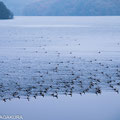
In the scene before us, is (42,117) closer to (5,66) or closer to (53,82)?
(53,82)

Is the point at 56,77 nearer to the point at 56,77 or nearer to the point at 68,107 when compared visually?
the point at 56,77

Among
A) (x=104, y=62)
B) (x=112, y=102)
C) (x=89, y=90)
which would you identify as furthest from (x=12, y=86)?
(x=104, y=62)

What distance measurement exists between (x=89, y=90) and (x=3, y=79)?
7.44 meters

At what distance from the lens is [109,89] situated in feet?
84.6

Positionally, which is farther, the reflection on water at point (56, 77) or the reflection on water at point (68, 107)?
the reflection on water at point (56, 77)

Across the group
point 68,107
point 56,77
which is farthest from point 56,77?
point 68,107

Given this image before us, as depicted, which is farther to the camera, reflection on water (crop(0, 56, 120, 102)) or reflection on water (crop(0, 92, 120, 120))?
reflection on water (crop(0, 56, 120, 102))

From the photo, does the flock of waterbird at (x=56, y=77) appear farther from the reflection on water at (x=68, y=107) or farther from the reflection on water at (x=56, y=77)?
the reflection on water at (x=68, y=107)

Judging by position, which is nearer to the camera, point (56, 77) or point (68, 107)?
point (68, 107)

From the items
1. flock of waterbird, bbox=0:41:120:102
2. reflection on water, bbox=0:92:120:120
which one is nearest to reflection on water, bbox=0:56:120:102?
flock of waterbird, bbox=0:41:120:102

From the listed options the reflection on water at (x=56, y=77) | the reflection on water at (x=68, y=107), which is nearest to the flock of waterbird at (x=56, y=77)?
the reflection on water at (x=56, y=77)

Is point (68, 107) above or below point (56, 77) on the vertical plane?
below

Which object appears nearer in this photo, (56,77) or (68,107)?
(68,107)

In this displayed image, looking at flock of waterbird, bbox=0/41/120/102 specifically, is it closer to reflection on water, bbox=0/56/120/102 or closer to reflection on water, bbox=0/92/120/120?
reflection on water, bbox=0/56/120/102
